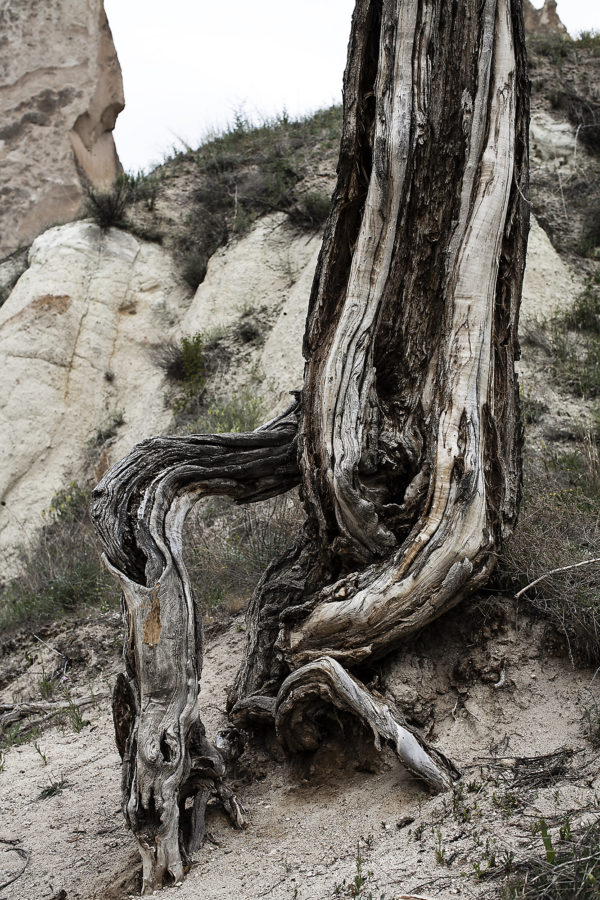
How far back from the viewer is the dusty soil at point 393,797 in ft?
9.46

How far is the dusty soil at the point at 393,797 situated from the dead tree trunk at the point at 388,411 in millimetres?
241

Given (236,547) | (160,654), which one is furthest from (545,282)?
(160,654)

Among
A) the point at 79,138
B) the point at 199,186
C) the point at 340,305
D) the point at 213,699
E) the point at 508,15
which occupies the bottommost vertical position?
the point at 213,699

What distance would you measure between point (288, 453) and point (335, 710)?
1433 millimetres

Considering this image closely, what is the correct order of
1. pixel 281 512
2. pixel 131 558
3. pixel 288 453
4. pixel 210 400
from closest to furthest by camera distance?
pixel 131 558
pixel 288 453
pixel 281 512
pixel 210 400

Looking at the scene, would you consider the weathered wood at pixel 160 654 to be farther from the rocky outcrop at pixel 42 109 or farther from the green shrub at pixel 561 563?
the rocky outcrop at pixel 42 109

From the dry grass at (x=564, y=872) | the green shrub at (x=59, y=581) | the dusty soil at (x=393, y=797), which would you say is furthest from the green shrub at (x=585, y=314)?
the dry grass at (x=564, y=872)

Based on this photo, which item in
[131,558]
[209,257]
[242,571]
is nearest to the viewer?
[131,558]

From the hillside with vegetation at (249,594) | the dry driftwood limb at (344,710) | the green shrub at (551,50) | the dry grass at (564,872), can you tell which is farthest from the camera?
the green shrub at (551,50)

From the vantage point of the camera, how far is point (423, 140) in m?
4.15

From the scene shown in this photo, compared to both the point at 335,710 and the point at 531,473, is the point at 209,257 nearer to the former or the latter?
the point at 531,473

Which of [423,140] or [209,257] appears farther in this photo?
[209,257]

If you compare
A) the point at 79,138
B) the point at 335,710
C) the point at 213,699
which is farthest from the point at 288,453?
the point at 79,138

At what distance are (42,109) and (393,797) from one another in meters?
14.6
